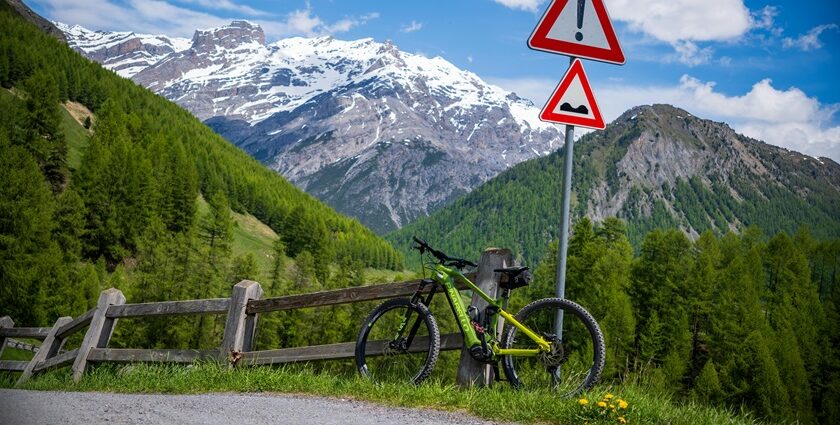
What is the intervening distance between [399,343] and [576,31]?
453 centimetres

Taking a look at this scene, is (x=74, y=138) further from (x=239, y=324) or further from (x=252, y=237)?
(x=239, y=324)

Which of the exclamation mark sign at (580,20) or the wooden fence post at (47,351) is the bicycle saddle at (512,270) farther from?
the wooden fence post at (47,351)

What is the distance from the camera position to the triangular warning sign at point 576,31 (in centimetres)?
688

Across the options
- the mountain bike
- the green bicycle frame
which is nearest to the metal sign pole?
the mountain bike

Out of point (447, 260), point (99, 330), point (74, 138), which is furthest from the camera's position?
point (74, 138)

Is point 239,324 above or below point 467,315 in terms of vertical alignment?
below

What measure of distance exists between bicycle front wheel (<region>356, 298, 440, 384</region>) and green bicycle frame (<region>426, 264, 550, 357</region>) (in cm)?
41

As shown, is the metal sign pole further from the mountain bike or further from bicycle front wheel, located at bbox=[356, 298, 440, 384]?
bicycle front wheel, located at bbox=[356, 298, 440, 384]

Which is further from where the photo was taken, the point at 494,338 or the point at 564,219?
the point at 494,338

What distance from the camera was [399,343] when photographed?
26.6ft

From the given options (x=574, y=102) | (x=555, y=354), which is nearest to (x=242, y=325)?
(x=555, y=354)

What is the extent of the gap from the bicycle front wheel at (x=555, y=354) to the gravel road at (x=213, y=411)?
4.21 ft

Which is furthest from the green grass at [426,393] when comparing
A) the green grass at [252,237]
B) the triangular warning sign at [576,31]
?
the green grass at [252,237]

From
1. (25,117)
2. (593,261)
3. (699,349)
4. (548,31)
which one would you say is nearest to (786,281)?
(699,349)
